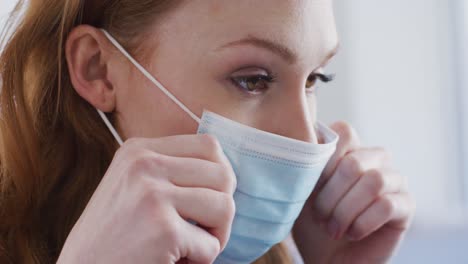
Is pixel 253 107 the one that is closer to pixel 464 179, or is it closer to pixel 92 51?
pixel 92 51

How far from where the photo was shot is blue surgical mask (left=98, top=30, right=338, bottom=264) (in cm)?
117

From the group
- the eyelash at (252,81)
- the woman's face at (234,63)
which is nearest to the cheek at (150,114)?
the woman's face at (234,63)

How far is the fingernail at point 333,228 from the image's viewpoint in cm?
150

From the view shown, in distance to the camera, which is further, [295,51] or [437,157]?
[437,157]

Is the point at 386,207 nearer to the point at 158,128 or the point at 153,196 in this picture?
the point at 158,128

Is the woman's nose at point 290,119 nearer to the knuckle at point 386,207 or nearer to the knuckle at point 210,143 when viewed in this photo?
the knuckle at point 210,143

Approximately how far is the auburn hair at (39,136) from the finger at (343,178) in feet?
1.53

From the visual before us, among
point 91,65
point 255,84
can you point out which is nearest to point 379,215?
point 255,84

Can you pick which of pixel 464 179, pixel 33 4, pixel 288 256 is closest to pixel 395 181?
pixel 288 256

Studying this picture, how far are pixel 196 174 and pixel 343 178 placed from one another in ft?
1.78

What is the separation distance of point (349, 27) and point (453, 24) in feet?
1.53

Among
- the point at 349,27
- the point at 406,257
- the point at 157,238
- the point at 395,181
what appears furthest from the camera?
the point at 349,27

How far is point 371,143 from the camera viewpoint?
304cm

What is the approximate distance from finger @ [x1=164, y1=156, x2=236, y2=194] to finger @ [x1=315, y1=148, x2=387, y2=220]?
1.63ft
